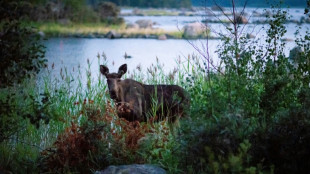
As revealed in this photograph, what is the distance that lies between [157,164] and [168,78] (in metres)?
4.36

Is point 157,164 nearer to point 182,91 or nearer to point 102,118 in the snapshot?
point 102,118

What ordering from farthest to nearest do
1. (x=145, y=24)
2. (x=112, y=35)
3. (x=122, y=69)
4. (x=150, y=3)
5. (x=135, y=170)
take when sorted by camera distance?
(x=150, y=3), (x=145, y=24), (x=112, y=35), (x=122, y=69), (x=135, y=170)

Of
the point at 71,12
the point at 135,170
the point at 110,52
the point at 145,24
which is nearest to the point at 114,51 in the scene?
the point at 110,52

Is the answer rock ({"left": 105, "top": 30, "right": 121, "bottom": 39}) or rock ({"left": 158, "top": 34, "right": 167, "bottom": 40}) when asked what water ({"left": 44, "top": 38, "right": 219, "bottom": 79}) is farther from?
rock ({"left": 105, "top": 30, "right": 121, "bottom": 39})

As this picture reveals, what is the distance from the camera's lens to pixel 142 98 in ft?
25.9

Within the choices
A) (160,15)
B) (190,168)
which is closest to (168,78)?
(190,168)

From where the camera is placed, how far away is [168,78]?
10.2 meters

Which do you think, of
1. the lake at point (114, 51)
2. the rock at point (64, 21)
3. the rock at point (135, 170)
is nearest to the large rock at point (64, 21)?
the rock at point (64, 21)

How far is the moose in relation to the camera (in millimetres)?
7437

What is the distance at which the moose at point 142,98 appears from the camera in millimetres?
7437

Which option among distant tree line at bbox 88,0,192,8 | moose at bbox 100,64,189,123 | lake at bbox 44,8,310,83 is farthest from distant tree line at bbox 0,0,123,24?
moose at bbox 100,64,189,123

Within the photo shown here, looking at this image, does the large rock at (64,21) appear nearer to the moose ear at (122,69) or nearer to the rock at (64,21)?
the rock at (64,21)

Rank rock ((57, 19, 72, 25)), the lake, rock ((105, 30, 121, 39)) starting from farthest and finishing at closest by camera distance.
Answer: rock ((57, 19, 72, 25)) < rock ((105, 30, 121, 39)) < the lake

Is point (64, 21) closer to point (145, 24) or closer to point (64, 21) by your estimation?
point (64, 21)
